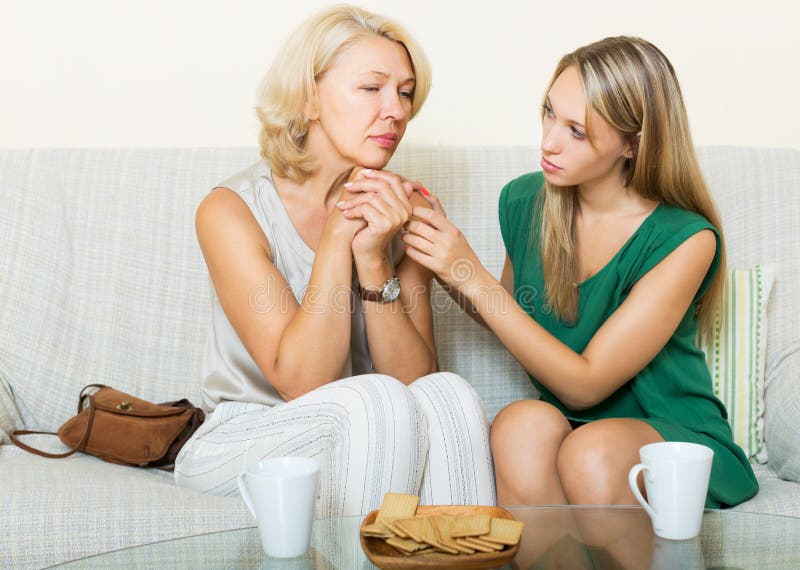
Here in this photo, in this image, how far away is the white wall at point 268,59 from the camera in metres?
2.36

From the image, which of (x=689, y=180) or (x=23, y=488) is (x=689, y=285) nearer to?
(x=689, y=180)

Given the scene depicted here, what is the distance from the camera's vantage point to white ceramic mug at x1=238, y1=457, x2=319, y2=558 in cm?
104

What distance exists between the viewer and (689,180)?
1.69m

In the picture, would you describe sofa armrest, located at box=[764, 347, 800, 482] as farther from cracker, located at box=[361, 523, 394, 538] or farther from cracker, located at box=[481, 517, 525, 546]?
cracker, located at box=[361, 523, 394, 538]

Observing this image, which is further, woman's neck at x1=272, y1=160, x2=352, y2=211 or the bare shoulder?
woman's neck at x1=272, y1=160, x2=352, y2=211

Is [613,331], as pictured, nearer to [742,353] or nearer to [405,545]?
A: [742,353]

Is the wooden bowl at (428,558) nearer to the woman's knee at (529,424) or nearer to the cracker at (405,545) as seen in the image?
the cracker at (405,545)

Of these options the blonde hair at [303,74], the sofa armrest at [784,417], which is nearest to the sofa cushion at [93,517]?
the blonde hair at [303,74]

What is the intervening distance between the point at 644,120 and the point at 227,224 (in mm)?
749

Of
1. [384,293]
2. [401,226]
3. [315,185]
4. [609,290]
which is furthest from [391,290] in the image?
[609,290]

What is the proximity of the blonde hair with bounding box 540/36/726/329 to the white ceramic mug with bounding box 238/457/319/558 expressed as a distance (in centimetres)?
83

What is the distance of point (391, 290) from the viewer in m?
1.72

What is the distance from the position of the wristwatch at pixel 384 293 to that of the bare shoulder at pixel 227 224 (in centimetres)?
19

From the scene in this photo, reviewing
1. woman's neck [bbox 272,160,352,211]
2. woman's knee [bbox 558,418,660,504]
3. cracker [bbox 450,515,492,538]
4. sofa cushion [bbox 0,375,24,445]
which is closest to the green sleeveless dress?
woman's knee [bbox 558,418,660,504]
